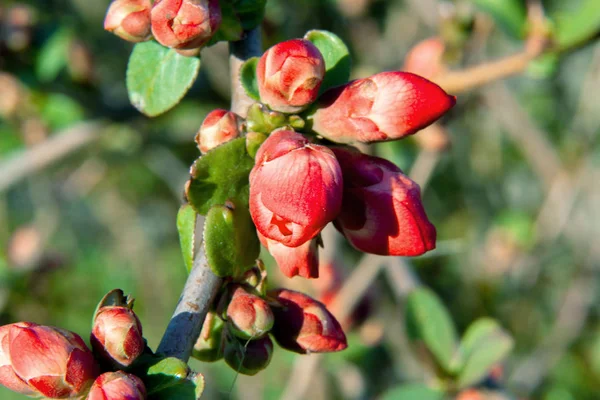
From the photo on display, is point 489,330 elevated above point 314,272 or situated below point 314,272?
below

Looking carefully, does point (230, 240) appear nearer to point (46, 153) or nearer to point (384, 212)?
point (384, 212)

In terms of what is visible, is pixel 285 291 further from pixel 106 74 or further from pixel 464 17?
pixel 106 74

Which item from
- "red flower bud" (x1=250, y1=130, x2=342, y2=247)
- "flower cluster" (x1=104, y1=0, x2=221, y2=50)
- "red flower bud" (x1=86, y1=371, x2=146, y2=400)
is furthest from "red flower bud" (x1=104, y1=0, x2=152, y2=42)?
"red flower bud" (x1=86, y1=371, x2=146, y2=400)

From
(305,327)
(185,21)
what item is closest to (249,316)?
(305,327)

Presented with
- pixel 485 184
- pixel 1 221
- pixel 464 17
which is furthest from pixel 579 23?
pixel 1 221

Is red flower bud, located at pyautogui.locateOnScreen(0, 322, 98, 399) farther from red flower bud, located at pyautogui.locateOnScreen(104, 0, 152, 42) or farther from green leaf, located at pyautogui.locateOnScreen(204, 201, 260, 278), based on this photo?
red flower bud, located at pyautogui.locateOnScreen(104, 0, 152, 42)

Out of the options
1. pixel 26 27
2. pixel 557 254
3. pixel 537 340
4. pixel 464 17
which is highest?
pixel 464 17

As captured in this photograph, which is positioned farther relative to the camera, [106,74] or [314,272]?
[106,74]
